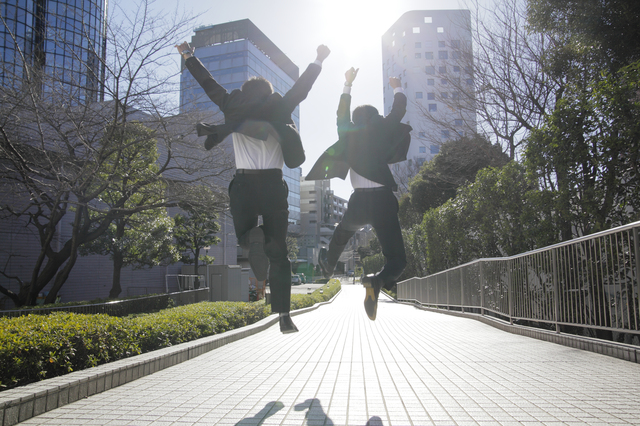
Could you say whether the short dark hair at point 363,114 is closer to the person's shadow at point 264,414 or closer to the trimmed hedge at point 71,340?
the person's shadow at point 264,414

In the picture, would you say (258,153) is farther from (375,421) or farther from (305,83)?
(375,421)

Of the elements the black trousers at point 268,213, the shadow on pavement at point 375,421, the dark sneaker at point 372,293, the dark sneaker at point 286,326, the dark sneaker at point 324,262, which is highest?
the black trousers at point 268,213

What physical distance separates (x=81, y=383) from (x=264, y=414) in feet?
5.66

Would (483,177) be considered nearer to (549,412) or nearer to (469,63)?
(469,63)

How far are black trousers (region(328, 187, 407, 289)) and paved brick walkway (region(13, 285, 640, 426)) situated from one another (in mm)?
1071

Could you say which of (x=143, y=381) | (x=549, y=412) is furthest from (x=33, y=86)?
(x=549, y=412)

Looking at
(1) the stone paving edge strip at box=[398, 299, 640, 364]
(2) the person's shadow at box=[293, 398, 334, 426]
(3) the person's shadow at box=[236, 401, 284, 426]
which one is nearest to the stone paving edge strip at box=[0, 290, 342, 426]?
(3) the person's shadow at box=[236, 401, 284, 426]

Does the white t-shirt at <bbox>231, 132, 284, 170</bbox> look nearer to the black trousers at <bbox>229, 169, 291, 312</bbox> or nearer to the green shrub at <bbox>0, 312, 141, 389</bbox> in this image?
the black trousers at <bbox>229, 169, 291, 312</bbox>

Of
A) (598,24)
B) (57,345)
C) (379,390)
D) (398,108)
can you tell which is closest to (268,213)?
(398,108)

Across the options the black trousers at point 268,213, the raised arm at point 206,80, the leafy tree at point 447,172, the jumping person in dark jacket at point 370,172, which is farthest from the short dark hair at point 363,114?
the leafy tree at point 447,172

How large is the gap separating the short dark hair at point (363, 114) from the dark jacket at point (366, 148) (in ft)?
0.16

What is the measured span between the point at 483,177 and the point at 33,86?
10595 mm

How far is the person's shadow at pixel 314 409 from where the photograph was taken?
3283 mm

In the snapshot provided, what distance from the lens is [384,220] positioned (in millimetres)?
3623
